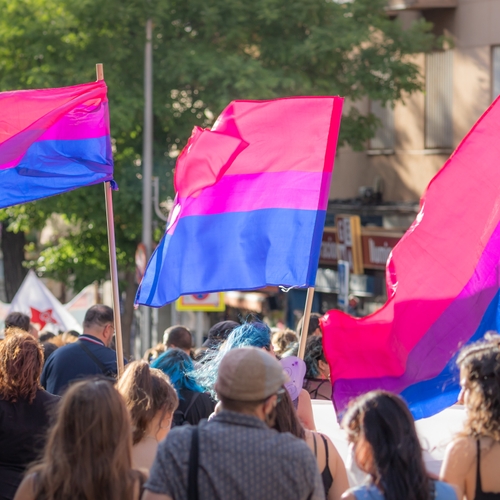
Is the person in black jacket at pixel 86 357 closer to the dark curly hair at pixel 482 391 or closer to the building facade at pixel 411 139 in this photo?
the dark curly hair at pixel 482 391

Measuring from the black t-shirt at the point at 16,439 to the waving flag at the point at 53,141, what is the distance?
228 cm

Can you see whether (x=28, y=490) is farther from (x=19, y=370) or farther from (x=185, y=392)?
(x=185, y=392)

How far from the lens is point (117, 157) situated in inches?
773

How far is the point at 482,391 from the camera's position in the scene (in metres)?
3.76

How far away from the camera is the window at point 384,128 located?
850 inches

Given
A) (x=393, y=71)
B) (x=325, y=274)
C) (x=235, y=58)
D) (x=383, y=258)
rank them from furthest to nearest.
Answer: (x=325, y=274), (x=383, y=258), (x=393, y=71), (x=235, y=58)

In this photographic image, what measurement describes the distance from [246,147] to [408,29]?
13420 mm

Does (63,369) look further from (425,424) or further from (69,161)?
(425,424)

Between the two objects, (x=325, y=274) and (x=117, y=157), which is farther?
(x=325, y=274)

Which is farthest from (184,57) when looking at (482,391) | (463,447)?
(463,447)

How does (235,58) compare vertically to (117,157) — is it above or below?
above

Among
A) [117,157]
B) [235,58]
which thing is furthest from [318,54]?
[117,157]

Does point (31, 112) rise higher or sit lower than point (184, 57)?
lower

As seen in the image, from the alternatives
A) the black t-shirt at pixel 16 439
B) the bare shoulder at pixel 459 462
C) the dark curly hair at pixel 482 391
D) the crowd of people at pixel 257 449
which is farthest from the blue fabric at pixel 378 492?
the black t-shirt at pixel 16 439
